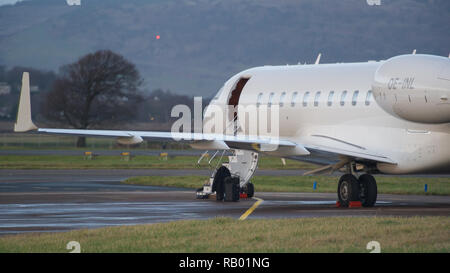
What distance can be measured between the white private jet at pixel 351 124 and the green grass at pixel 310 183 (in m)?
5.40

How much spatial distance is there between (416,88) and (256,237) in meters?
6.67

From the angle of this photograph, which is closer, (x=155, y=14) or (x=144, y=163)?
(x=144, y=163)

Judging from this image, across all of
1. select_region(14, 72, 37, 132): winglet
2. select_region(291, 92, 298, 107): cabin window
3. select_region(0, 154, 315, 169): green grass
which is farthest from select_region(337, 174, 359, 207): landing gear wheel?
select_region(0, 154, 315, 169): green grass

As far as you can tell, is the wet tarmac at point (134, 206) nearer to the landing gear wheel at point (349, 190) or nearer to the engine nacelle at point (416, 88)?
the landing gear wheel at point (349, 190)

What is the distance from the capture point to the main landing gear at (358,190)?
25.1 m

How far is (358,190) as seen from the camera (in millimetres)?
25250

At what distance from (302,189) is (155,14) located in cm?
12479

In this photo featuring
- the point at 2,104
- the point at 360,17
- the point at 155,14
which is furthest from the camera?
the point at 155,14

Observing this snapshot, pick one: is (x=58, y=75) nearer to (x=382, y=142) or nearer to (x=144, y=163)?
(x=144, y=163)

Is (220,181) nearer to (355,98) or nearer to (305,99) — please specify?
(305,99)

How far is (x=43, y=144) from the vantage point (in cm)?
9562

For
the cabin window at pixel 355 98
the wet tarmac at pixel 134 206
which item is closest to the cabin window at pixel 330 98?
the cabin window at pixel 355 98

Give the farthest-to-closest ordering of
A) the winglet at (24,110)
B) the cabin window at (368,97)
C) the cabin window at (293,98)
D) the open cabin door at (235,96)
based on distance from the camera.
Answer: the open cabin door at (235,96)
the cabin window at (293,98)
the cabin window at (368,97)
the winglet at (24,110)
